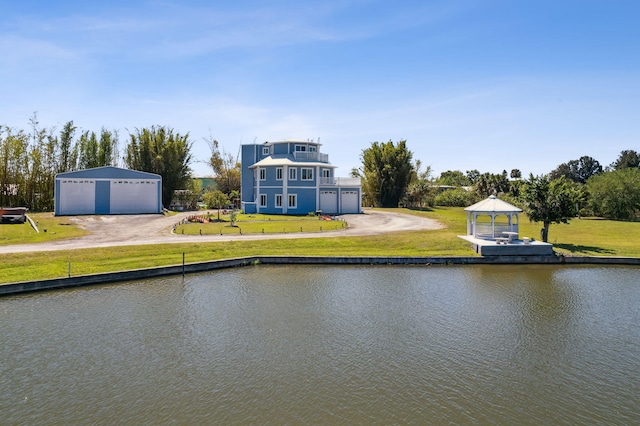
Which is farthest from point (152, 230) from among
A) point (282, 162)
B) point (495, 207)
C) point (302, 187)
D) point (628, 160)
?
point (628, 160)

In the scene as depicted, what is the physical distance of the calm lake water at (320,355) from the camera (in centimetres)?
939

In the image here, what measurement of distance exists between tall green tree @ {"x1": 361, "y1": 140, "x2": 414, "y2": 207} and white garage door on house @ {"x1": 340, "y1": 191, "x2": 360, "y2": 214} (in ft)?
37.7

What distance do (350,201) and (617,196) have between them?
2985cm

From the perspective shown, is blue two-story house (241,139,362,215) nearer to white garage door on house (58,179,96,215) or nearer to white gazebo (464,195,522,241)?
white garage door on house (58,179,96,215)

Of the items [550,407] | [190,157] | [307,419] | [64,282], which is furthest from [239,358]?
[190,157]

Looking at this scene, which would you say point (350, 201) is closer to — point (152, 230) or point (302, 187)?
point (302, 187)

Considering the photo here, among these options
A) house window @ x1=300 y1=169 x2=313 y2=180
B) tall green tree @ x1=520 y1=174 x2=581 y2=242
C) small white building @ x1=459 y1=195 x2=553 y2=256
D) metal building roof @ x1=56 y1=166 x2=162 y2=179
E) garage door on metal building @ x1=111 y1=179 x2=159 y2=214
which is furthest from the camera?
house window @ x1=300 y1=169 x2=313 y2=180

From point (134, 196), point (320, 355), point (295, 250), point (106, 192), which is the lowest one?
point (320, 355)

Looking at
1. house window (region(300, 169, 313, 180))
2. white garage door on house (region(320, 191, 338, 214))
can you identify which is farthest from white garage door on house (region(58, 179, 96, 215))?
white garage door on house (region(320, 191, 338, 214))

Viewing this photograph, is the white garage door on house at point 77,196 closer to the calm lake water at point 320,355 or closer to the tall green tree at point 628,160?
the calm lake water at point 320,355

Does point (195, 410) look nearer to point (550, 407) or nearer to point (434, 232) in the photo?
point (550, 407)

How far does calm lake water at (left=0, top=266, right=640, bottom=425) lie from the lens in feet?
30.8

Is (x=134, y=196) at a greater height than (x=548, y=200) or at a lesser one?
greater

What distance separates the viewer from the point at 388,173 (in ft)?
206
